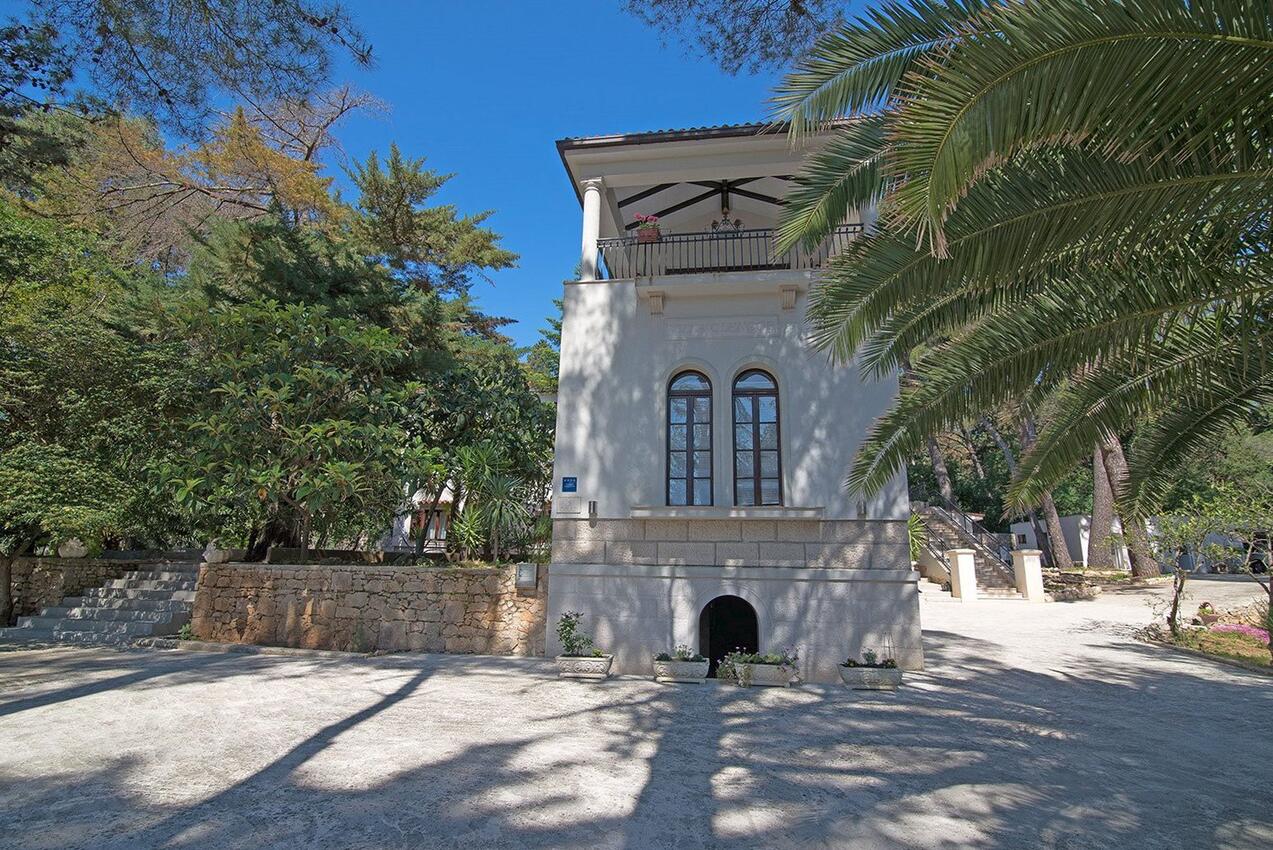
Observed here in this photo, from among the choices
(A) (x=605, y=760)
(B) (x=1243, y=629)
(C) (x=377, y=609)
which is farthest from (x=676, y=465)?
(B) (x=1243, y=629)

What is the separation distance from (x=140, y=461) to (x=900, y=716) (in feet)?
45.7

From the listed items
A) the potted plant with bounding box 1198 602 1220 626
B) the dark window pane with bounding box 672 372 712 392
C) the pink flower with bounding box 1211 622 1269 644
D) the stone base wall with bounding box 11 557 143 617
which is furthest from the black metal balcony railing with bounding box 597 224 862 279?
the stone base wall with bounding box 11 557 143 617

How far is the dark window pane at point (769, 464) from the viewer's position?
9.54m

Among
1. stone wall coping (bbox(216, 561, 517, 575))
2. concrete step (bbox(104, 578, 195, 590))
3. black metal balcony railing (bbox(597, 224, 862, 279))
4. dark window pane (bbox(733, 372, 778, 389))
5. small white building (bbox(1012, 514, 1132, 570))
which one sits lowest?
concrete step (bbox(104, 578, 195, 590))

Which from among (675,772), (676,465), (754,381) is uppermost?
(754,381)

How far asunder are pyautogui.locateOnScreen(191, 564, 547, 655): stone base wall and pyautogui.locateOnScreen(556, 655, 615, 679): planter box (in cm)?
149

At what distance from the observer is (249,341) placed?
11.4 meters

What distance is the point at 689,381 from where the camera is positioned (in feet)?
33.1

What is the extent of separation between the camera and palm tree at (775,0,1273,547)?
9.23 feet

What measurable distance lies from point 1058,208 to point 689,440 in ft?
21.3

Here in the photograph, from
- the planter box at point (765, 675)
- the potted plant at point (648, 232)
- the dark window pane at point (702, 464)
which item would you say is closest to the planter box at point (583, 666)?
the planter box at point (765, 675)

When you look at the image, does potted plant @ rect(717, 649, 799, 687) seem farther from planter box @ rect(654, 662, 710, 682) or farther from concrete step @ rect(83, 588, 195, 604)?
concrete step @ rect(83, 588, 195, 604)

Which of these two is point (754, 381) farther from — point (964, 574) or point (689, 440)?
point (964, 574)

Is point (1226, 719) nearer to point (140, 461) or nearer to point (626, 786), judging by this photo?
point (626, 786)
